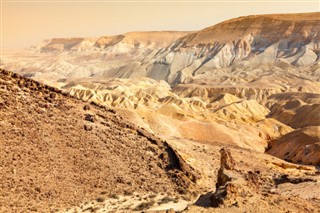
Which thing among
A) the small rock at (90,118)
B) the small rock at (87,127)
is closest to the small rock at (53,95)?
the small rock at (90,118)

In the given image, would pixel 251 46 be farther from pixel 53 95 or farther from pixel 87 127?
pixel 87 127

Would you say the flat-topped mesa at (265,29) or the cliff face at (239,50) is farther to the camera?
the flat-topped mesa at (265,29)

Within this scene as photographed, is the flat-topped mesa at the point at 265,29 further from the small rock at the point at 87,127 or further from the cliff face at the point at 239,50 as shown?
the small rock at the point at 87,127

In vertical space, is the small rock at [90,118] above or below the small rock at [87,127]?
above

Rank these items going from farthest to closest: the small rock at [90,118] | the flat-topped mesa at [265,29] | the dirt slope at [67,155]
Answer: the flat-topped mesa at [265,29] < the small rock at [90,118] < the dirt slope at [67,155]

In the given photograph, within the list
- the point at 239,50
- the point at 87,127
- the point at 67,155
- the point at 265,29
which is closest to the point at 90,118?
the point at 87,127

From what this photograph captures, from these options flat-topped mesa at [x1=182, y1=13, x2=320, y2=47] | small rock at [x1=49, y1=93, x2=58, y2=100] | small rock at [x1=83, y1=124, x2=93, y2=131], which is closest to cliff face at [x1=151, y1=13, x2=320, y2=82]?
flat-topped mesa at [x1=182, y1=13, x2=320, y2=47]

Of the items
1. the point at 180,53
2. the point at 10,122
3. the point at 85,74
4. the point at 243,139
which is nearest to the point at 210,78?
the point at 180,53

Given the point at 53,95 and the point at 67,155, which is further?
the point at 53,95

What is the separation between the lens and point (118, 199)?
67.9 ft

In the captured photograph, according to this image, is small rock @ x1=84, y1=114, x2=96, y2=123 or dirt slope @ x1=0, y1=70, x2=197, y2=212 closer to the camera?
dirt slope @ x1=0, y1=70, x2=197, y2=212

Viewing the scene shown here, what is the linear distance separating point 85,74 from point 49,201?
179m

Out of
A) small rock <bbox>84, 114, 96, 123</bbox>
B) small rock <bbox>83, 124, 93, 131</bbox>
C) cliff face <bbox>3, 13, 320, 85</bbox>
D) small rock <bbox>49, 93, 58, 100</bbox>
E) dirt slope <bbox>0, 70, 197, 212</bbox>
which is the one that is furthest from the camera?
cliff face <bbox>3, 13, 320, 85</bbox>

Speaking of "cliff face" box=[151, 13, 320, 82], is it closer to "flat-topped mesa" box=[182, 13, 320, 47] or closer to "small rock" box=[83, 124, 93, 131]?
"flat-topped mesa" box=[182, 13, 320, 47]
